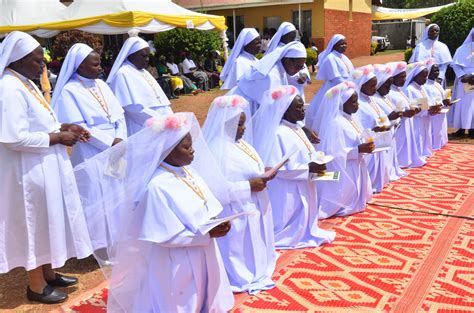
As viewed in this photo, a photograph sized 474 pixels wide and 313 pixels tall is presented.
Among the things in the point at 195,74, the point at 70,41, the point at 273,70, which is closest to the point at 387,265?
the point at 273,70

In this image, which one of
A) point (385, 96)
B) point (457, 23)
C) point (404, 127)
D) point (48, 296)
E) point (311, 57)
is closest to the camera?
point (48, 296)

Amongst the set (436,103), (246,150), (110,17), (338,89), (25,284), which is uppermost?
(110,17)

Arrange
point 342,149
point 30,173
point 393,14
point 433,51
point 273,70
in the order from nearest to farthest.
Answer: point 30,173
point 342,149
point 273,70
point 433,51
point 393,14

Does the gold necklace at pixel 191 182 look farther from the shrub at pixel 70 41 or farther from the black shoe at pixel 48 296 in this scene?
the shrub at pixel 70 41

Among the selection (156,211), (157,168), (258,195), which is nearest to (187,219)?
(156,211)

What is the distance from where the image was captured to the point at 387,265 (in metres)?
4.60

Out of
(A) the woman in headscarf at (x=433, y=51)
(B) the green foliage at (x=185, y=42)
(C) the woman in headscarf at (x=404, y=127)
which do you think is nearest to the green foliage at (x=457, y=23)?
(A) the woman in headscarf at (x=433, y=51)

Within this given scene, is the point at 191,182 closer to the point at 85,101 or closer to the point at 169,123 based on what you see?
the point at 169,123

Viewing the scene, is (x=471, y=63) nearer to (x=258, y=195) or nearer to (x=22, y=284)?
(x=258, y=195)

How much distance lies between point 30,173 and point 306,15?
906 inches

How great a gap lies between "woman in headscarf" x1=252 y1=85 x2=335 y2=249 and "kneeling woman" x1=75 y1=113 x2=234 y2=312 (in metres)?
1.34

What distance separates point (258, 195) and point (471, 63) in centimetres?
734

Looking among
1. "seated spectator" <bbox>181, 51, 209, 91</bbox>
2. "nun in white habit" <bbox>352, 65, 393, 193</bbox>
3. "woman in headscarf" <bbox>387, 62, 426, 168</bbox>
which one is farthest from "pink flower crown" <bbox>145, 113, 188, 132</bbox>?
"seated spectator" <bbox>181, 51, 209, 91</bbox>

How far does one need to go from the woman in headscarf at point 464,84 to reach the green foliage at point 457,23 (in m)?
4.69
